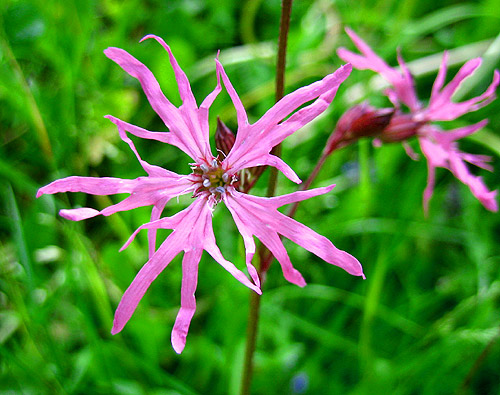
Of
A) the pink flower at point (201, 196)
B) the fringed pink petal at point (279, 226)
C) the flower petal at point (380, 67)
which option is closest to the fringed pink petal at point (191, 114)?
the pink flower at point (201, 196)

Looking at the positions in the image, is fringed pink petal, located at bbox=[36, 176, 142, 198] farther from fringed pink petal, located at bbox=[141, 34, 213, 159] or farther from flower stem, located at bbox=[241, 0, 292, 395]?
flower stem, located at bbox=[241, 0, 292, 395]

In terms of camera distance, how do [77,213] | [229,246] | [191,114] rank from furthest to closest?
[229,246], [191,114], [77,213]

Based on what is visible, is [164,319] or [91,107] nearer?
[164,319]

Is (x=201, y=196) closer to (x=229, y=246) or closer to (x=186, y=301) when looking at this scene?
(x=186, y=301)

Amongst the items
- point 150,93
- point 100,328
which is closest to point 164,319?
point 100,328

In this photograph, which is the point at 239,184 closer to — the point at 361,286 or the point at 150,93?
the point at 150,93

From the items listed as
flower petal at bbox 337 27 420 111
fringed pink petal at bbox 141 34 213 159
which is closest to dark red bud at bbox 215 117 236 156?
fringed pink petal at bbox 141 34 213 159

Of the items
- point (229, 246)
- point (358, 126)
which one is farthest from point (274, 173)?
point (229, 246)
